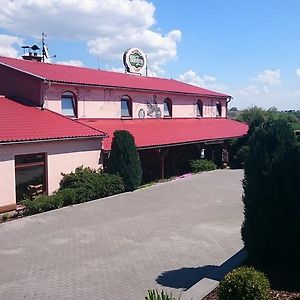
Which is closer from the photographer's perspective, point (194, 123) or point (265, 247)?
point (265, 247)

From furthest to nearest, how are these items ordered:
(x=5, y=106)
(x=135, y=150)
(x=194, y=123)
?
(x=194, y=123), (x=135, y=150), (x=5, y=106)

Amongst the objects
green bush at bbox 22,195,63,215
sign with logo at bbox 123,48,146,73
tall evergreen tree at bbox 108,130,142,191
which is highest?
sign with logo at bbox 123,48,146,73

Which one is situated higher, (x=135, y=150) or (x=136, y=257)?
(x=135, y=150)

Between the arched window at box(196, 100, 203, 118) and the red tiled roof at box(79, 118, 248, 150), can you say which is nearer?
the red tiled roof at box(79, 118, 248, 150)

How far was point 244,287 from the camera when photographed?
5.75 meters

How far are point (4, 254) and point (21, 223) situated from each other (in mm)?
3357

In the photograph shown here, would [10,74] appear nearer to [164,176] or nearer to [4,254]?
[164,176]

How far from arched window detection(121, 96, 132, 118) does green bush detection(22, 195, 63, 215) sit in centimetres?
1018

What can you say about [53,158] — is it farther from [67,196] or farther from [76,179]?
[67,196]

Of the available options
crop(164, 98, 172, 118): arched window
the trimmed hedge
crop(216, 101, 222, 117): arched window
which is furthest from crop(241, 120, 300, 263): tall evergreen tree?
crop(216, 101, 222, 117): arched window

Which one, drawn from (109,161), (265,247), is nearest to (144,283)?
(265,247)

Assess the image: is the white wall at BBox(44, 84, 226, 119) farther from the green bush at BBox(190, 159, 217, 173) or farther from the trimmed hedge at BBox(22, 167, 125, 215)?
the trimmed hedge at BBox(22, 167, 125, 215)

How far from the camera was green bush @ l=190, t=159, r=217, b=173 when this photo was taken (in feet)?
91.4

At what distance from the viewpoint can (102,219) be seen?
1433 centimetres
